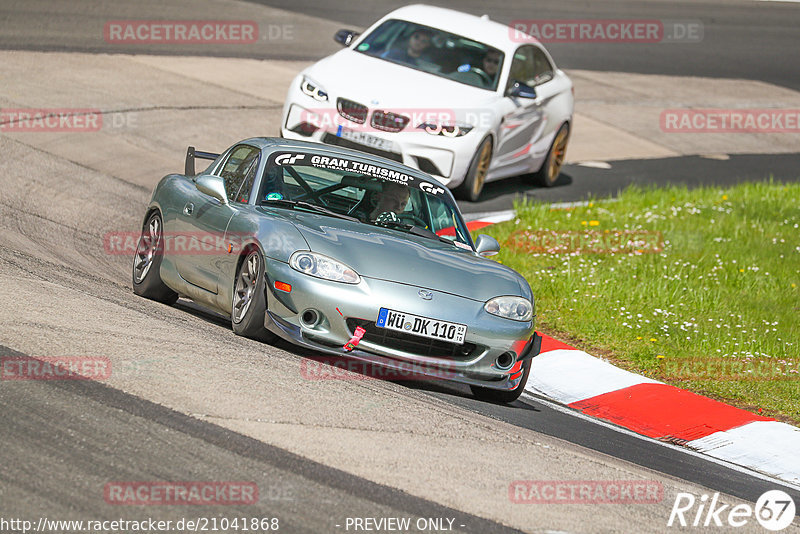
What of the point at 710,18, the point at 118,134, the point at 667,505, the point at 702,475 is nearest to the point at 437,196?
the point at 702,475

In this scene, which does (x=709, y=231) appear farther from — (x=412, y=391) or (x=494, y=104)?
(x=412, y=391)

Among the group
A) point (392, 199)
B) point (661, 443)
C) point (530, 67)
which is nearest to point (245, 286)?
point (392, 199)

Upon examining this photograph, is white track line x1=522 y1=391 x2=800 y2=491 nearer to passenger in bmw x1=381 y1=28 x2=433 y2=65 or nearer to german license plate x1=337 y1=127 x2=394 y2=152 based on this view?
german license plate x1=337 y1=127 x2=394 y2=152

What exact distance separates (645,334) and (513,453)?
14.0 ft

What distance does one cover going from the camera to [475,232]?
12.7 metres

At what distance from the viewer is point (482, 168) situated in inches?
552

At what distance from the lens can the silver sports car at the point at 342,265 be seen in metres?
7.21

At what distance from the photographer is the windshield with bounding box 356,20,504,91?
14.2m
